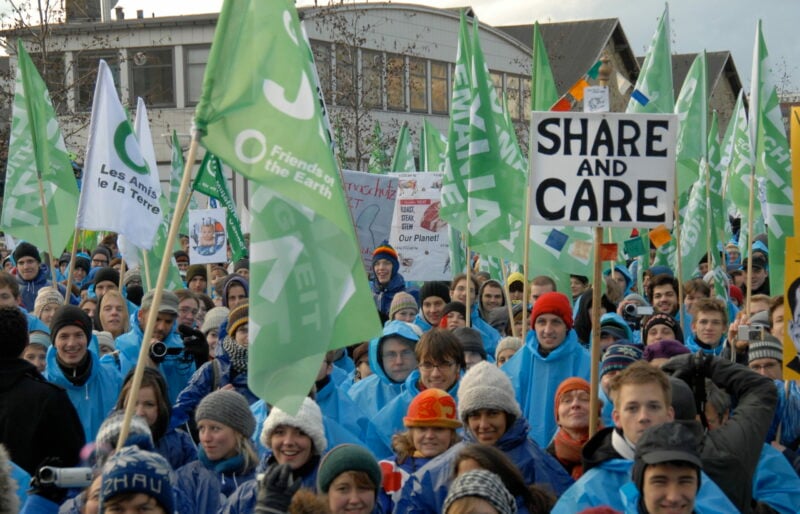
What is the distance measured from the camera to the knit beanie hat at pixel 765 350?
22.9 feet

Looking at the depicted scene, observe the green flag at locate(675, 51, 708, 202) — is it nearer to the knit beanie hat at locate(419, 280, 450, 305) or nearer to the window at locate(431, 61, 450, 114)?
the knit beanie hat at locate(419, 280, 450, 305)

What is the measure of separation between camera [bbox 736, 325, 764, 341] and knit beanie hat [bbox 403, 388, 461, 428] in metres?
1.69

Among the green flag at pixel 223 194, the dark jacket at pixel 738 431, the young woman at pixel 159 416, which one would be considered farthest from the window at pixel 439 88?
the dark jacket at pixel 738 431

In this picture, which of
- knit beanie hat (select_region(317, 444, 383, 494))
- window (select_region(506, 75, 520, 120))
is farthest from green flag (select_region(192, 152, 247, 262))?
window (select_region(506, 75, 520, 120))

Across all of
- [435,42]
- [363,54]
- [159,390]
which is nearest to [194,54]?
[363,54]

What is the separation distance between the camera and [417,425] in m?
6.27

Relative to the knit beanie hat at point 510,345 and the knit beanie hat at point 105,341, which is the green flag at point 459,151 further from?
the knit beanie hat at point 105,341

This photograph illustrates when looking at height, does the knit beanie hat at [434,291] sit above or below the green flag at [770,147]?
below

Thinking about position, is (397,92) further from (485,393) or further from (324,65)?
(485,393)

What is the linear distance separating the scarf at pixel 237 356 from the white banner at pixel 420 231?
23.5 feet

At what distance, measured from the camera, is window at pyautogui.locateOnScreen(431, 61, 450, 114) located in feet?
171

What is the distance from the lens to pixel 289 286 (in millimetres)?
4875

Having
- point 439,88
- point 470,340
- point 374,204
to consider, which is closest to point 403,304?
point 470,340

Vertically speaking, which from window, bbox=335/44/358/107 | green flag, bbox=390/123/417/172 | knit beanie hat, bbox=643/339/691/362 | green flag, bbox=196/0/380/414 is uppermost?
window, bbox=335/44/358/107
